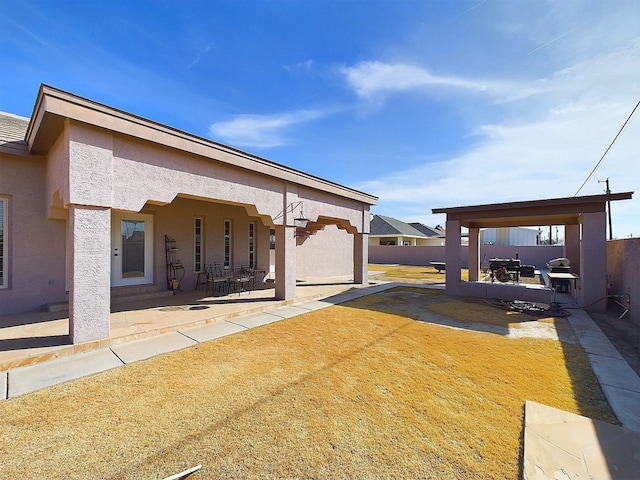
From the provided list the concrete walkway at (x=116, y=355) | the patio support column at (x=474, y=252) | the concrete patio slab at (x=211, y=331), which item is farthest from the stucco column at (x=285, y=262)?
the patio support column at (x=474, y=252)

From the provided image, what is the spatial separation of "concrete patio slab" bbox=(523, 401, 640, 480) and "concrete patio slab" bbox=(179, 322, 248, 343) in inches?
197

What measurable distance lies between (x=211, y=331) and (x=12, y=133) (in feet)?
21.7

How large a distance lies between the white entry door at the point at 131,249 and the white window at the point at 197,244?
1363 mm

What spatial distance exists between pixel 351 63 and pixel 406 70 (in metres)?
1.95

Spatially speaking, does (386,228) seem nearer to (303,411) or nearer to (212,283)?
(212,283)

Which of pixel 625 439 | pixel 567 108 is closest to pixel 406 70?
pixel 567 108

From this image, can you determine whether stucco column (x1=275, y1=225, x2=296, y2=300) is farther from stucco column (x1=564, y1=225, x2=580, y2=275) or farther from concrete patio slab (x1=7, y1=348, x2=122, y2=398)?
stucco column (x1=564, y1=225, x2=580, y2=275)

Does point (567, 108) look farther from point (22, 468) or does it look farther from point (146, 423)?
point (22, 468)

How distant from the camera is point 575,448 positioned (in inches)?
99.0

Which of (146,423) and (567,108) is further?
(567,108)

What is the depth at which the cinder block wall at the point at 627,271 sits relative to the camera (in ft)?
22.5

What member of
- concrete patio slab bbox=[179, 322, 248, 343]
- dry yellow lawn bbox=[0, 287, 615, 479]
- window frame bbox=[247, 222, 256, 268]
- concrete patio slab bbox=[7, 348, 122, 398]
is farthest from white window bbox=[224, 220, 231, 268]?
concrete patio slab bbox=[7, 348, 122, 398]

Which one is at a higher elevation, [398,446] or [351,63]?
[351,63]

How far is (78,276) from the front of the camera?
14.9 ft
